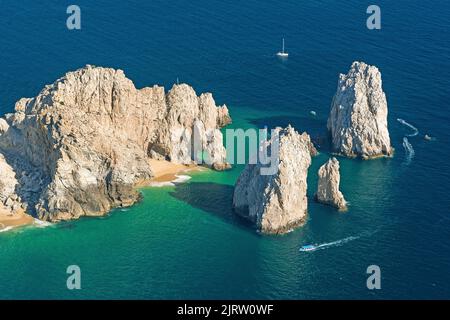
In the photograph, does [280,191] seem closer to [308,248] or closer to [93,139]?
[308,248]

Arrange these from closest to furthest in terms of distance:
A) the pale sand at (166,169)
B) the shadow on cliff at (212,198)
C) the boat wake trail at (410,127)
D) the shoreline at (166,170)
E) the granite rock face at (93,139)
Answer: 1. the granite rock face at (93,139)
2. the shadow on cliff at (212,198)
3. the shoreline at (166,170)
4. the pale sand at (166,169)
5. the boat wake trail at (410,127)

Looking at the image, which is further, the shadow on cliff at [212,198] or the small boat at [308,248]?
the shadow on cliff at [212,198]

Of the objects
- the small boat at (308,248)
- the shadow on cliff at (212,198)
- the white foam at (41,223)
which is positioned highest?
the shadow on cliff at (212,198)

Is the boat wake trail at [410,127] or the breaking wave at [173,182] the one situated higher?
the boat wake trail at [410,127]

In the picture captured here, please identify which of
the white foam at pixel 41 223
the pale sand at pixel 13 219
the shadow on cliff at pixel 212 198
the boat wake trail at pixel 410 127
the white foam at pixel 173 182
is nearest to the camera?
the white foam at pixel 41 223

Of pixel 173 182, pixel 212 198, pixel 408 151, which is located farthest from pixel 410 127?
pixel 173 182

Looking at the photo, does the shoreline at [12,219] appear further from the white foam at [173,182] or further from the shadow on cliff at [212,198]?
the shadow on cliff at [212,198]

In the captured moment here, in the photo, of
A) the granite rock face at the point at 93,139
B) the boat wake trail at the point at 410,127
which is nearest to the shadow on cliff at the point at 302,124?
the boat wake trail at the point at 410,127
